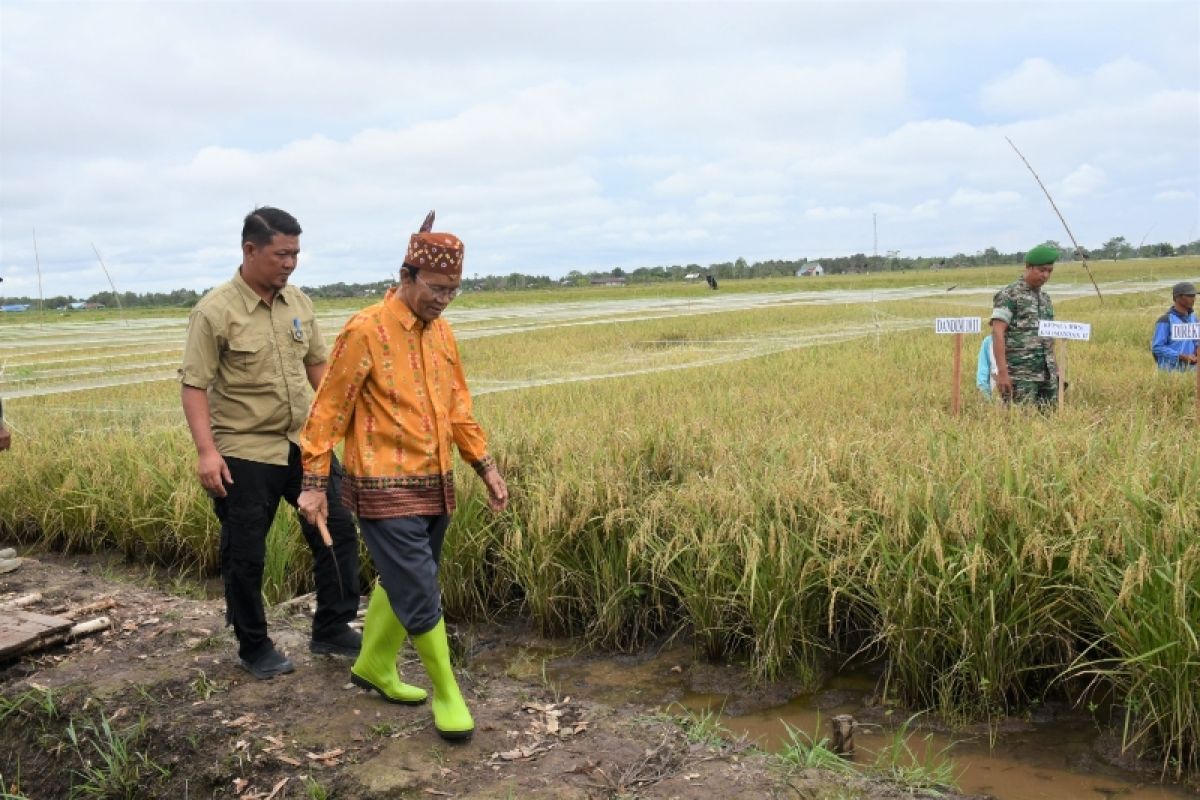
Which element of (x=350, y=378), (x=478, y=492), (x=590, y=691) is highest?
(x=350, y=378)

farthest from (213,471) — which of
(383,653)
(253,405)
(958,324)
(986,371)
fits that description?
(986,371)

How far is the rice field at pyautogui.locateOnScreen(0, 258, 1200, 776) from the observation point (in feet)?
10.3

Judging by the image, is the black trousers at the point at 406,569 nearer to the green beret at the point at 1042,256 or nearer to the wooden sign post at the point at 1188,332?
the green beret at the point at 1042,256

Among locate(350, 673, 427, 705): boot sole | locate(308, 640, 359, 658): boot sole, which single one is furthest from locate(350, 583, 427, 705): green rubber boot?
locate(308, 640, 359, 658): boot sole

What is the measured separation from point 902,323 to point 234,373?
13516mm

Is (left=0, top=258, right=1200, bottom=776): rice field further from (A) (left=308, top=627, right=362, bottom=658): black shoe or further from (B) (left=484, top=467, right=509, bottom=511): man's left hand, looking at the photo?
(B) (left=484, top=467, right=509, bottom=511): man's left hand

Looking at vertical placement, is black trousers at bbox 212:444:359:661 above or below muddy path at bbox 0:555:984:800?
above

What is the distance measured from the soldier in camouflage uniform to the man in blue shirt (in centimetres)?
128

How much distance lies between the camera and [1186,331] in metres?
5.82

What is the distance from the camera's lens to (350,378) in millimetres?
2826

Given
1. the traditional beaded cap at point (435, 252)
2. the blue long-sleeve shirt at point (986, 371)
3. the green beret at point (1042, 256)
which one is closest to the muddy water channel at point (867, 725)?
the traditional beaded cap at point (435, 252)

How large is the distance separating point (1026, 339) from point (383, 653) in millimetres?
4526

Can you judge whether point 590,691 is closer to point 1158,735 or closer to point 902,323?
point 1158,735

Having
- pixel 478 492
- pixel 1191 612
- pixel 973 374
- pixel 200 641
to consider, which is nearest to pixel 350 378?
pixel 200 641
